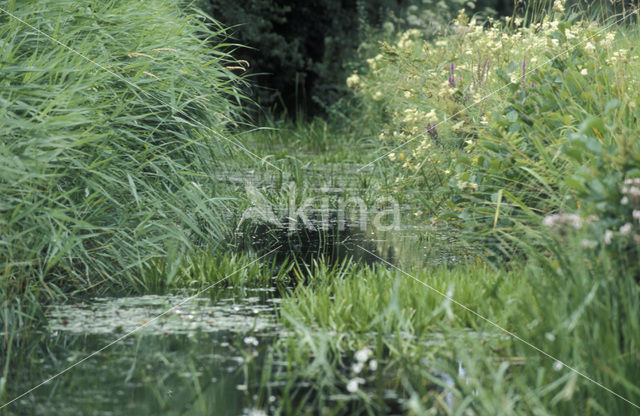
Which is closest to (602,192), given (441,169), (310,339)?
(310,339)

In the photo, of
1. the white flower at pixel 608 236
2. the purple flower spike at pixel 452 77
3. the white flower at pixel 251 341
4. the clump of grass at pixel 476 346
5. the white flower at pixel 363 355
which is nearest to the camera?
the clump of grass at pixel 476 346

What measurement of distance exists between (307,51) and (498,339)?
455 inches

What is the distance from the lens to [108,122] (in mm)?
4336

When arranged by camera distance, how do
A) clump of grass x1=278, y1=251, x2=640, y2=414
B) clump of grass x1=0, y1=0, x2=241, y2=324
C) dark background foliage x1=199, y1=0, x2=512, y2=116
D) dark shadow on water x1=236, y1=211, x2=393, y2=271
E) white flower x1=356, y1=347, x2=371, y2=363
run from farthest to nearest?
dark background foliage x1=199, y1=0, x2=512, y2=116 < dark shadow on water x1=236, y1=211, x2=393, y2=271 < clump of grass x1=0, y1=0, x2=241, y2=324 < white flower x1=356, y1=347, x2=371, y2=363 < clump of grass x1=278, y1=251, x2=640, y2=414

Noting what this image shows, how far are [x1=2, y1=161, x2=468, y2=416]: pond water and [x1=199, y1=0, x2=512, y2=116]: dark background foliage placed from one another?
943cm

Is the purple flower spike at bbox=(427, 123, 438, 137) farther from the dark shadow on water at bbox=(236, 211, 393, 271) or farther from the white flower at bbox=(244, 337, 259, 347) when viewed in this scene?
the white flower at bbox=(244, 337, 259, 347)

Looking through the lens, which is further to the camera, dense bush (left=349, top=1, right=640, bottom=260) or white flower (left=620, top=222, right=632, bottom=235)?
dense bush (left=349, top=1, right=640, bottom=260)

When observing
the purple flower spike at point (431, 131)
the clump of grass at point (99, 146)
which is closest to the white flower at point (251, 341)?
the clump of grass at point (99, 146)

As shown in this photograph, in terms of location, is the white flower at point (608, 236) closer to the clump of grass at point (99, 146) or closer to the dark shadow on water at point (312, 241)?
the dark shadow on water at point (312, 241)

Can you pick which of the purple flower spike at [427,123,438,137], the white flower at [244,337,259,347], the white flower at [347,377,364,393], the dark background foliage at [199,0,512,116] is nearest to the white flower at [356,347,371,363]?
the white flower at [347,377,364,393]

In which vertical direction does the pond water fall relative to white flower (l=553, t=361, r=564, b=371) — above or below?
below

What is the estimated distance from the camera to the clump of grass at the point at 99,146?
3750 millimetres

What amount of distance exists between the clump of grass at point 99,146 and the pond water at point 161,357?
0.31m

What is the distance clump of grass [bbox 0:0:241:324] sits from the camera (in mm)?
3750
